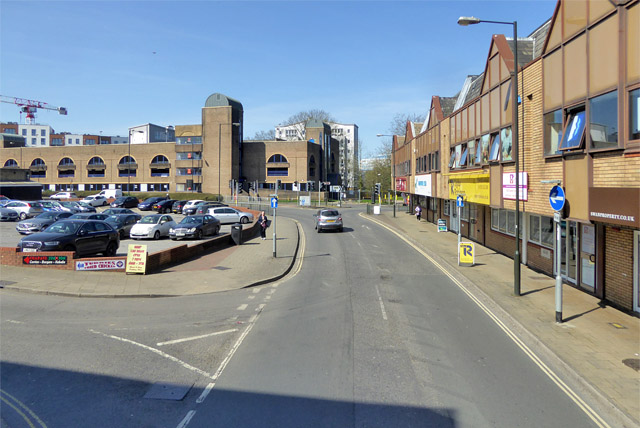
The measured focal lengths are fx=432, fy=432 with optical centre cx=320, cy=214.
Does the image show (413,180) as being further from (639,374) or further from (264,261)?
(639,374)

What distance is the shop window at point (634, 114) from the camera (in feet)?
31.1

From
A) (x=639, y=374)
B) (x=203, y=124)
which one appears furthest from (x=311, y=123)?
(x=639, y=374)

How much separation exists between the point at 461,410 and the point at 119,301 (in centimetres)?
997

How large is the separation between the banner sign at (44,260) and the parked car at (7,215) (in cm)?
2270

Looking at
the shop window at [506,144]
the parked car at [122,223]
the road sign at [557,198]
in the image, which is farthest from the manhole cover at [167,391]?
the parked car at [122,223]

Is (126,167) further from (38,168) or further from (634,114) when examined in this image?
(634,114)

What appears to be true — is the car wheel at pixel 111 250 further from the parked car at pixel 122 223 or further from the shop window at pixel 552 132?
the shop window at pixel 552 132

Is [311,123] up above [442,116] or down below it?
above

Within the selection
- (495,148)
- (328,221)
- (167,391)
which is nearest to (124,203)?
(328,221)

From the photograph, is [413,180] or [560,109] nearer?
[560,109]

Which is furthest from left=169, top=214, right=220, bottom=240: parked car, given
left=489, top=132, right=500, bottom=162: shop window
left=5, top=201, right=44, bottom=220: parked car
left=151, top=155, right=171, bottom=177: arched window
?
left=151, top=155, right=171, bottom=177: arched window

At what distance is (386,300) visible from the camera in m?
12.7

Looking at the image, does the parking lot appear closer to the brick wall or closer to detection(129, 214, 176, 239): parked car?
detection(129, 214, 176, 239): parked car

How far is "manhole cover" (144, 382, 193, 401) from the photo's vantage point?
6359 millimetres
